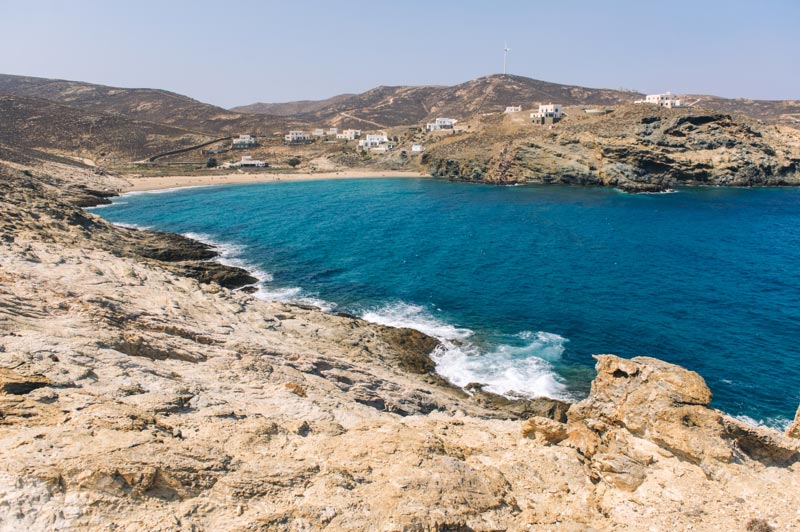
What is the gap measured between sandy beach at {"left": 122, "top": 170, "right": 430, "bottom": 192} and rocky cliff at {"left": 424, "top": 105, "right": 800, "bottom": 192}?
2826 centimetres

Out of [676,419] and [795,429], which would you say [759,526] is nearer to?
[676,419]

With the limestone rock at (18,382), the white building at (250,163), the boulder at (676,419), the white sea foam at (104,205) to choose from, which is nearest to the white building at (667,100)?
the white building at (250,163)

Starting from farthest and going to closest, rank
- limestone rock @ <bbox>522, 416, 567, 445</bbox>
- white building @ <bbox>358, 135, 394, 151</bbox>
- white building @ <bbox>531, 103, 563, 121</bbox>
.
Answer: white building @ <bbox>358, 135, 394, 151</bbox>
white building @ <bbox>531, 103, 563, 121</bbox>
limestone rock @ <bbox>522, 416, 567, 445</bbox>

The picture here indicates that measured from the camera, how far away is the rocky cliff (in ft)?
→ 303

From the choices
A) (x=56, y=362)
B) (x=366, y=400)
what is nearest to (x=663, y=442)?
(x=366, y=400)

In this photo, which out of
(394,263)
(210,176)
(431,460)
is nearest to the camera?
(431,460)

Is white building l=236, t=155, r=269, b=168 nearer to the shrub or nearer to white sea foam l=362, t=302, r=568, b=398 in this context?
white sea foam l=362, t=302, r=568, b=398

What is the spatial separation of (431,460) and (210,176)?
117m

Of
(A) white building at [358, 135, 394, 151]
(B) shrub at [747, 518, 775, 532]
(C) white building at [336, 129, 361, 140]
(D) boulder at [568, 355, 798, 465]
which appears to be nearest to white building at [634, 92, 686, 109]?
(A) white building at [358, 135, 394, 151]

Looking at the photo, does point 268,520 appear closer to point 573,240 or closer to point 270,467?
point 270,467

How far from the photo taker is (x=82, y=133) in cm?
12762

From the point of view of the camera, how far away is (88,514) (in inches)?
275

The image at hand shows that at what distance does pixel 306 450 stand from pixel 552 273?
36754mm

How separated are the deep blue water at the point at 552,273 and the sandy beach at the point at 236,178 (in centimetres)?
1658
